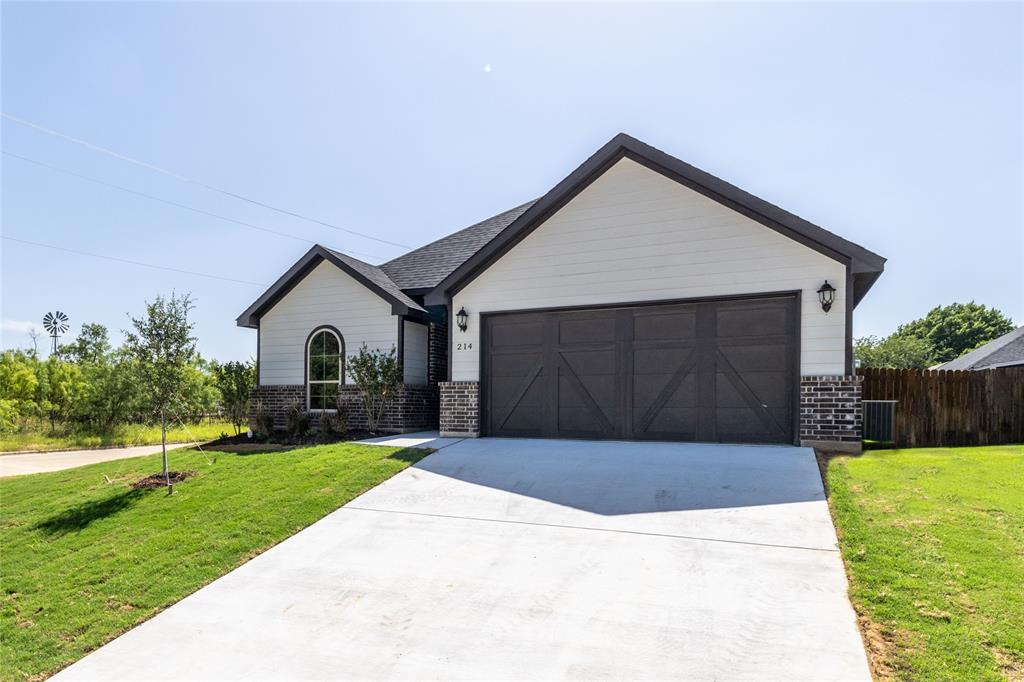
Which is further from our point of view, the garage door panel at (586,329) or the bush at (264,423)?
the bush at (264,423)

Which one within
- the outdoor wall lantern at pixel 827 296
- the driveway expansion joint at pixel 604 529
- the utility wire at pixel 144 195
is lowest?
the driveway expansion joint at pixel 604 529

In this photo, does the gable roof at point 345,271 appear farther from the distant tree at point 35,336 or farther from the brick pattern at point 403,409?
the distant tree at point 35,336

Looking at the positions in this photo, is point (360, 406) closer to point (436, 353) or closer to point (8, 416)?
point (436, 353)

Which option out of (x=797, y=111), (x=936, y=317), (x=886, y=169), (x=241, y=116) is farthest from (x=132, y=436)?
(x=936, y=317)

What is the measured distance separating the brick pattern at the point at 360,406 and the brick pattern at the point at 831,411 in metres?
9.11

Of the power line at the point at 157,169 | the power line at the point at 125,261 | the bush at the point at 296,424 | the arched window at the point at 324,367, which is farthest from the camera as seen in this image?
the power line at the point at 125,261

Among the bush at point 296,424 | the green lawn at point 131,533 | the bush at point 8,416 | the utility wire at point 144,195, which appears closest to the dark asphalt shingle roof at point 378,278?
the utility wire at point 144,195

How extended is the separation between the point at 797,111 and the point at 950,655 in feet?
34.9

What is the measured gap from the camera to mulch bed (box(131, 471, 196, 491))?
8711 mm

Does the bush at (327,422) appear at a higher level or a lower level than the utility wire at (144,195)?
lower

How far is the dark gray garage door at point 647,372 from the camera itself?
970 centimetres

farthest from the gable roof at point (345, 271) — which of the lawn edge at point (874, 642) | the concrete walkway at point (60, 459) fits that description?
the lawn edge at point (874, 642)

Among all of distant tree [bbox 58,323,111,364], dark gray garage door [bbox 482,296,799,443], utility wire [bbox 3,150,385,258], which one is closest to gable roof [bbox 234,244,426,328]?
utility wire [bbox 3,150,385,258]

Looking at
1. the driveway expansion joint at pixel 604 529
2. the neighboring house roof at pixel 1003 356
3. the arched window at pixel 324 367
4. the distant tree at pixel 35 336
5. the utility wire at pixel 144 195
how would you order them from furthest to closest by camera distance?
the distant tree at pixel 35 336, the neighboring house roof at pixel 1003 356, the utility wire at pixel 144 195, the arched window at pixel 324 367, the driveway expansion joint at pixel 604 529
